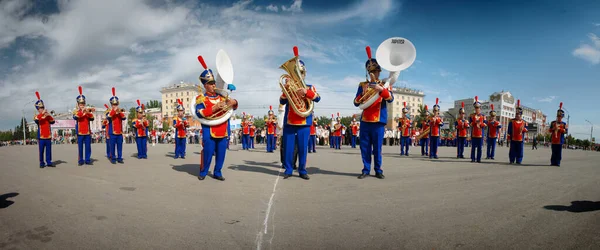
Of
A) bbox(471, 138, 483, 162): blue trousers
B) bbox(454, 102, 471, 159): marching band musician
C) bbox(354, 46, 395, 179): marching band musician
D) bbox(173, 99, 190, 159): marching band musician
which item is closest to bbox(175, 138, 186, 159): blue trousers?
bbox(173, 99, 190, 159): marching band musician

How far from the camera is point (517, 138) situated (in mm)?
10195

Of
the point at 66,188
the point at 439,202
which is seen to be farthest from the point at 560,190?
the point at 66,188

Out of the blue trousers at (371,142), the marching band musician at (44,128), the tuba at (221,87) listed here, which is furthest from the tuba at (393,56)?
the marching band musician at (44,128)

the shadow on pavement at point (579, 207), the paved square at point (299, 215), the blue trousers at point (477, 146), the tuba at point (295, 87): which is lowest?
the paved square at point (299, 215)

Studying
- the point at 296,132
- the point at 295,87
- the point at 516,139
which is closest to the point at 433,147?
the point at 516,139

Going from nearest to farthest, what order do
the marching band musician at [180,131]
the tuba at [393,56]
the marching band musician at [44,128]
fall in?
the tuba at [393,56] < the marching band musician at [44,128] < the marching band musician at [180,131]

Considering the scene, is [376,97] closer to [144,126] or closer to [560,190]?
[560,190]

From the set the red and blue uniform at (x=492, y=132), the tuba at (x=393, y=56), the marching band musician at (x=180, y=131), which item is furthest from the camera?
the marching band musician at (x=180, y=131)

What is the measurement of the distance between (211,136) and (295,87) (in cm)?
219

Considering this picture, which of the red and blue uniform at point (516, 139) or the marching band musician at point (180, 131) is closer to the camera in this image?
the red and blue uniform at point (516, 139)

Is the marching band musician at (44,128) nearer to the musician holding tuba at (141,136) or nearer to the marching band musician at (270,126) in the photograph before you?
the musician holding tuba at (141,136)

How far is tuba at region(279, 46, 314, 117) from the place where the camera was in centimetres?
627

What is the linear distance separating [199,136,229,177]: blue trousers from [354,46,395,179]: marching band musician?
310cm

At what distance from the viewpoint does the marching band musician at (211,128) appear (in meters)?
6.25
